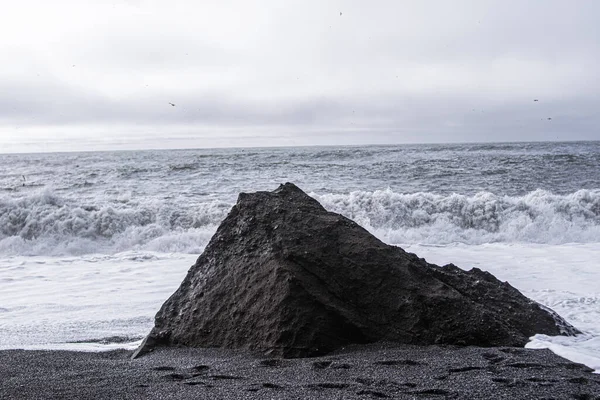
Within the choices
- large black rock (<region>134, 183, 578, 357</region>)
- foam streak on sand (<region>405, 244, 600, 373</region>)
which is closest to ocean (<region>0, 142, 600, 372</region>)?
foam streak on sand (<region>405, 244, 600, 373</region>)

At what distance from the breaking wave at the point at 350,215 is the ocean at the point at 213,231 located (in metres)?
0.03

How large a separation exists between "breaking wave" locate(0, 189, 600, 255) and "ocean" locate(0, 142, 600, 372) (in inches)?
1.0

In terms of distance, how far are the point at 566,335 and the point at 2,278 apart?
618 centimetres

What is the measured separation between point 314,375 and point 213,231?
7550 millimetres

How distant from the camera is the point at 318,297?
344cm

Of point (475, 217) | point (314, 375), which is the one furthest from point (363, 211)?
point (314, 375)

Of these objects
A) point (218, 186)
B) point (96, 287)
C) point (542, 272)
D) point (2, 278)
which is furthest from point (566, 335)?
point (218, 186)

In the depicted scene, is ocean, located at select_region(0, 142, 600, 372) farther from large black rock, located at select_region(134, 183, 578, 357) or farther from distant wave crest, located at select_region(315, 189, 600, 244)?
large black rock, located at select_region(134, 183, 578, 357)

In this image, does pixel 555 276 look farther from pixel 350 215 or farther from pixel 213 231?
pixel 213 231

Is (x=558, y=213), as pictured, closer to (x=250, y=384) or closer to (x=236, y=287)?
(x=236, y=287)

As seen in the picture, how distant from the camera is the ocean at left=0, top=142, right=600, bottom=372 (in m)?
4.89

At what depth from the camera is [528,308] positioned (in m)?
3.88

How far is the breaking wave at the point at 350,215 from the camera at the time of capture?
970cm

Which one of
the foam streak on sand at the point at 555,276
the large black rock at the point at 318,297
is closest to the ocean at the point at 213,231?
the foam streak on sand at the point at 555,276
